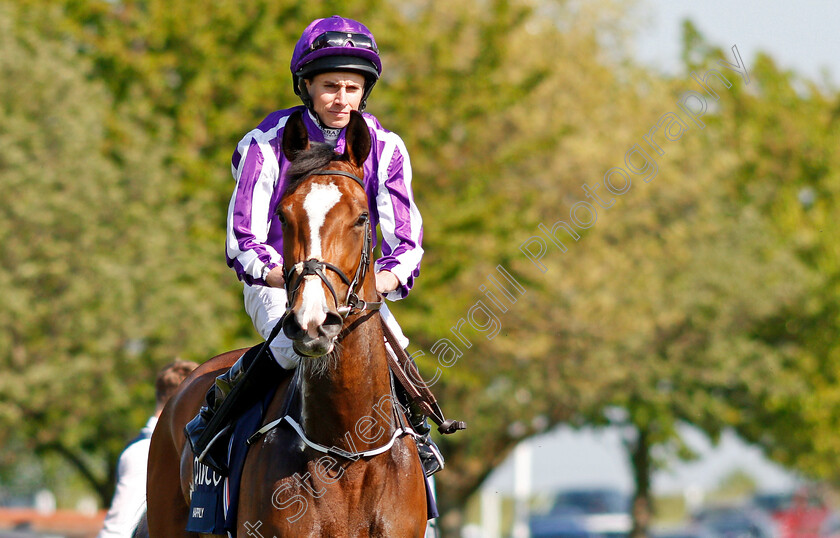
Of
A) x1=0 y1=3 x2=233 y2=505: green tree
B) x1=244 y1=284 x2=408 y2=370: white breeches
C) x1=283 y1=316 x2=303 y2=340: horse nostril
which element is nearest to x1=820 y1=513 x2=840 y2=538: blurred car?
x1=0 y1=3 x2=233 y2=505: green tree

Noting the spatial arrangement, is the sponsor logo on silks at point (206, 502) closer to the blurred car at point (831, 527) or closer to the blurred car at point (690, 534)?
the blurred car at point (690, 534)

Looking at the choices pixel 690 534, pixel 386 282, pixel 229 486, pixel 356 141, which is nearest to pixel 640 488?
pixel 690 534

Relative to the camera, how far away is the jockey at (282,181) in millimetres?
5672

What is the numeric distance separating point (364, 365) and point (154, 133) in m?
19.0

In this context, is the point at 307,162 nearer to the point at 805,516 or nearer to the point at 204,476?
the point at 204,476

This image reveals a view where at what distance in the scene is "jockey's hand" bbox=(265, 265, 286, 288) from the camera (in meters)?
5.15

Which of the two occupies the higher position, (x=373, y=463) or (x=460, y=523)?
(x=460, y=523)

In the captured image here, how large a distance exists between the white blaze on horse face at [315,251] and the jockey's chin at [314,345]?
0.08 feet

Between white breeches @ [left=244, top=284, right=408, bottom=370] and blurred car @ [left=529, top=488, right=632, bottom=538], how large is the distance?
29.6 m

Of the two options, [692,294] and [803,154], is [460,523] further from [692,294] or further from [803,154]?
[803,154]

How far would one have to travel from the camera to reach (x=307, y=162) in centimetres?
508

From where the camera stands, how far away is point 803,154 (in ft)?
127

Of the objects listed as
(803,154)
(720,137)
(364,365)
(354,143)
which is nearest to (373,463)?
(364,365)

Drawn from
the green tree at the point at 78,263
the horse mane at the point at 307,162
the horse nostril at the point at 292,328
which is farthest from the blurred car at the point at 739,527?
the horse nostril at the point at 292,328
